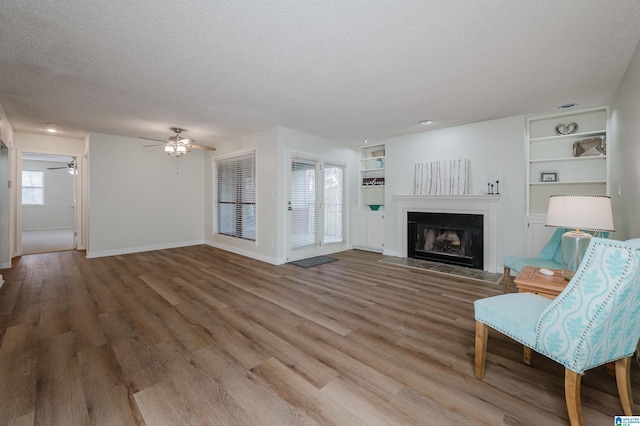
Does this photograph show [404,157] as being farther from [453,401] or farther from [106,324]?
[106,324]

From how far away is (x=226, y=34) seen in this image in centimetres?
218

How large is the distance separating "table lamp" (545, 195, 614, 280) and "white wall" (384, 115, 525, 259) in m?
2.19

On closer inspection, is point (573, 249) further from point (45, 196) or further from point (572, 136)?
point (45, 196)

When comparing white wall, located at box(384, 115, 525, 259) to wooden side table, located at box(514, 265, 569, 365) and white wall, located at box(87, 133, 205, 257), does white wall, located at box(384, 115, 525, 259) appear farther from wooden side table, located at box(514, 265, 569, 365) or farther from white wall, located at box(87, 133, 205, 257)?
white wall, located at box(87, 133, 205, 257)

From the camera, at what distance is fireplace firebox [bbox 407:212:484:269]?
4.61 metres

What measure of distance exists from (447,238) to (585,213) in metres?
3.02

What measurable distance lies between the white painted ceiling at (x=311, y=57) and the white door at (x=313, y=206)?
146 centimetres

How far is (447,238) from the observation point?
503cm

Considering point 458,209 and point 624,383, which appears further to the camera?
point 458,209

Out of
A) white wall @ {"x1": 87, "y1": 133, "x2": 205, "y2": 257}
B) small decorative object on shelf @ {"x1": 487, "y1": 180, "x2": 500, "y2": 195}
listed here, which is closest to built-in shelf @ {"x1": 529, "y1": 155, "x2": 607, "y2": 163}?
small decorative object on shelf @ {"x1": 487, "y1": 180, "x2": 500, "y2": 195}

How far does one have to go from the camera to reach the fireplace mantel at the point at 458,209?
14.5 ft

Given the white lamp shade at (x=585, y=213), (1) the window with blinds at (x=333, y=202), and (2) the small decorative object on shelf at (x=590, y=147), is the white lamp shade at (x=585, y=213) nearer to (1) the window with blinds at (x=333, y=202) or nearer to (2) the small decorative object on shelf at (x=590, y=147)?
(2) the small decorative object on shelf at (x=590, y=147)

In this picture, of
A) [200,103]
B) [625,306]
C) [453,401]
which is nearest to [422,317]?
[453,401]

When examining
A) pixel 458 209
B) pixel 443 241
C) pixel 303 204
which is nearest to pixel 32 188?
pixel 303 204
